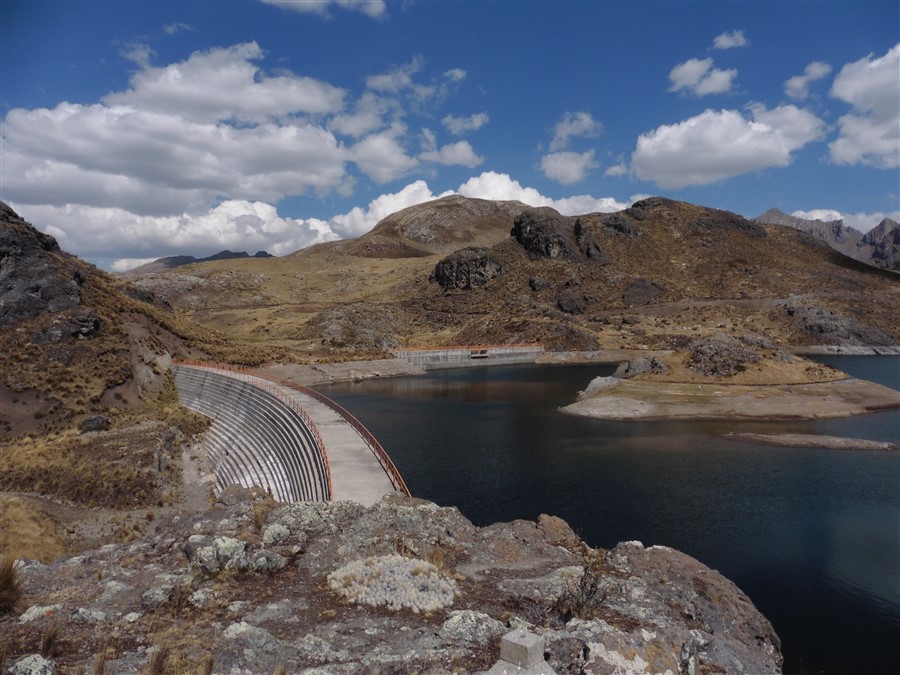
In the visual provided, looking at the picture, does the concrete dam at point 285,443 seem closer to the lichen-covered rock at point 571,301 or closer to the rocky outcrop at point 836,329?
the lichen-covered rock at point 571,301

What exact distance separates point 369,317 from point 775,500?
340 ft

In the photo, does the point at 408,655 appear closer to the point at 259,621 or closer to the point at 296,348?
the point at 259,621

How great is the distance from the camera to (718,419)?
5534 cm

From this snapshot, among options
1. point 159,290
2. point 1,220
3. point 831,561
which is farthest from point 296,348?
point 831,561

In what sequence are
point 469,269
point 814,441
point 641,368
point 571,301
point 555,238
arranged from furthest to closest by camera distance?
point 469,269, point 555,238, point 571,301, point 641,368, point 814,441

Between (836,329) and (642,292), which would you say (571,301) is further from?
(836,329)

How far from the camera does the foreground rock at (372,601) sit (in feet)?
44.2

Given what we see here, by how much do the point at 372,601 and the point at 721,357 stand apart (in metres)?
64.6

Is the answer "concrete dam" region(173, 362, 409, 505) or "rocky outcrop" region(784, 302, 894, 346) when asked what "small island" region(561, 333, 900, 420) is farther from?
"rocky outcrop" region(784, 302, 894, 346)

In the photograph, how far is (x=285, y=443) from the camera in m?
40.4

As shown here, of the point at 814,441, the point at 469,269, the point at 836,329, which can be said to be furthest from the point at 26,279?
the point at 836,329

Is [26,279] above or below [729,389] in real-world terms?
above

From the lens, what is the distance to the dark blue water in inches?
870

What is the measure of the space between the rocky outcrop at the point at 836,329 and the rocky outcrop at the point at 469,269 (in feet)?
259
